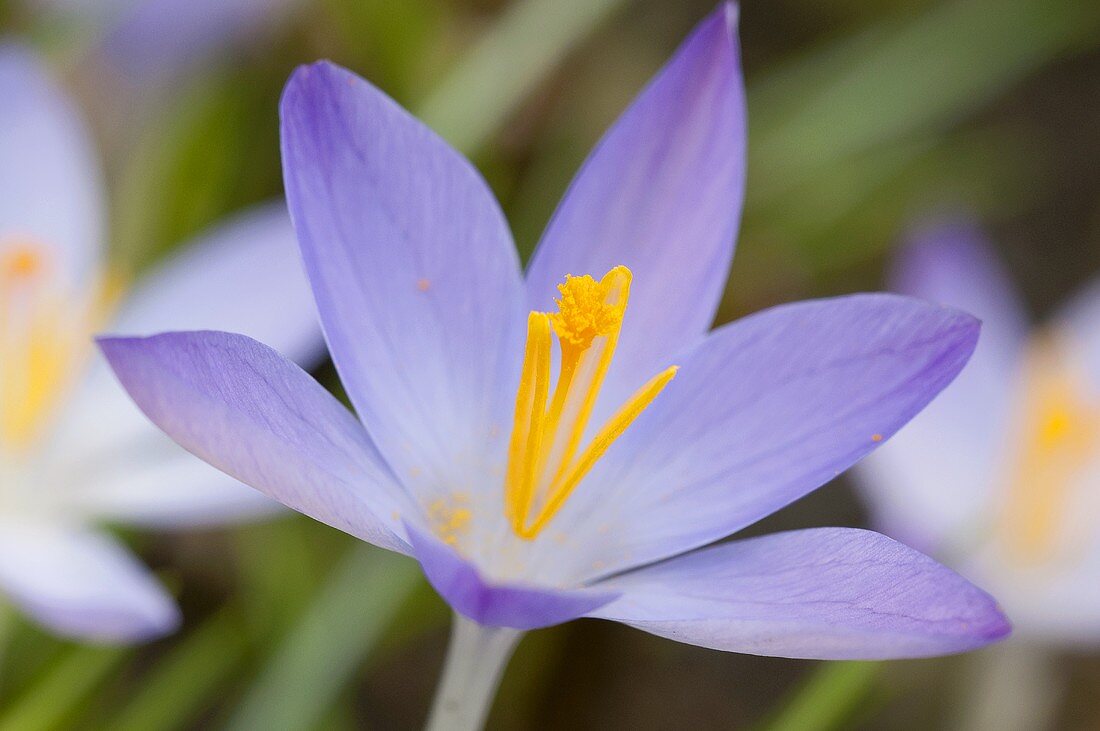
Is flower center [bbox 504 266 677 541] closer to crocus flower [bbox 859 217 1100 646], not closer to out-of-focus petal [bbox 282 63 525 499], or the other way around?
out-of-focus petal [bbox 282 63 525 499]

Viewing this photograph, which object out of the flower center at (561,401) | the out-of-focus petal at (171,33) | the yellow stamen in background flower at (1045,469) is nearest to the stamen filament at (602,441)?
the flower center at (561,401)

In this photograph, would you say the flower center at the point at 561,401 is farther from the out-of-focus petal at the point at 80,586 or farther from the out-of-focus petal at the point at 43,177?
the out-of-focus petal at the point at 43,177

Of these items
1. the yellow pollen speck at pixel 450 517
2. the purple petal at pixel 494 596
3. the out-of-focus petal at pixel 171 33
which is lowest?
the yellow pollen speck at pixel 450 517

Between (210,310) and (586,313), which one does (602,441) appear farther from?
(210,310)

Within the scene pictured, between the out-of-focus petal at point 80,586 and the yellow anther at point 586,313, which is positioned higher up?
the yellow anther at point 586,313

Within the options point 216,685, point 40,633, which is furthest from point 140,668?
point 40,633

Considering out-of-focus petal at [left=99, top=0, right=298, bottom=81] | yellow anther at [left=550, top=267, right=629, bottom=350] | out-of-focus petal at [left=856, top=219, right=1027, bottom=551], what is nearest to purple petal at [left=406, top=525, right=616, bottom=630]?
yellow anther at [left=550, top=267, right=629, bottom=350]
